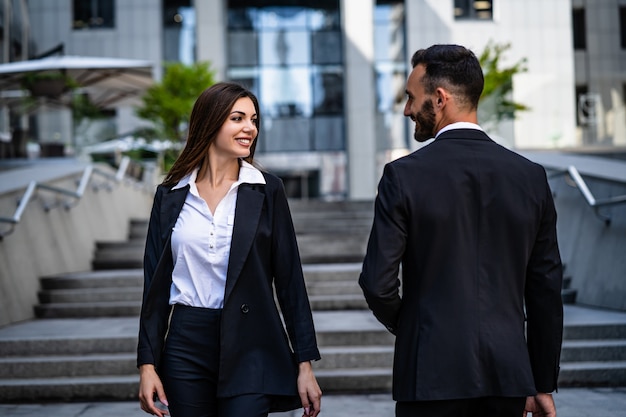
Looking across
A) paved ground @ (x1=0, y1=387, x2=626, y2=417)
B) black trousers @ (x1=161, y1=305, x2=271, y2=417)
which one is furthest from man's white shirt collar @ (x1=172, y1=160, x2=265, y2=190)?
paved ground @ (x1=0, y1=387, x2=626, y2=417)

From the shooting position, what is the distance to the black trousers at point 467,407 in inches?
101

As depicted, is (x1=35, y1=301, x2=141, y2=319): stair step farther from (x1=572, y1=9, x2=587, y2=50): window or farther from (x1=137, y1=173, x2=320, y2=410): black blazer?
(x1=572, y1=9, x2=587, y2=50): window

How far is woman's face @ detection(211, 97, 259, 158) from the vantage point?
3.13 m

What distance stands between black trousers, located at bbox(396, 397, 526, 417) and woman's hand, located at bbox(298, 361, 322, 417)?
17.2 inches

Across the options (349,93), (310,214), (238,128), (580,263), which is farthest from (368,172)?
(238,128)

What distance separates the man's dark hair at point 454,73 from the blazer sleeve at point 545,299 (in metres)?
0.38

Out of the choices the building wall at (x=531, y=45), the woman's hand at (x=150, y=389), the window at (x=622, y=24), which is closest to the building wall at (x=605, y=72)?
the window at (x=622, y=24)

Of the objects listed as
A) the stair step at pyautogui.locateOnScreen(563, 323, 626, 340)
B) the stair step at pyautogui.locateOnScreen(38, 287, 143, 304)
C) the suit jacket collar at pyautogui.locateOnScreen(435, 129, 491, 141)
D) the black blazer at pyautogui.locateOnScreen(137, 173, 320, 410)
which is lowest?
the stair step at pyautogui.locateOnScreen(563, 323, 626, 340)

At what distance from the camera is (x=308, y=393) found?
2.99 m

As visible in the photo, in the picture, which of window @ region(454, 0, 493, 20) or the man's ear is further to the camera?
window @ region(454, 0, 493, 20)

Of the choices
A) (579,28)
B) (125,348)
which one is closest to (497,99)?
(579,28)

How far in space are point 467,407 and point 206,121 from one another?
55.2 inches

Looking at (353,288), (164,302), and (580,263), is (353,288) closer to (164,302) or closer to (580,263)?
(580,263)

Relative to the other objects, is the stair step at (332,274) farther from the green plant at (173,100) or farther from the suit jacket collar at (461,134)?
the green plant at (173,100)
